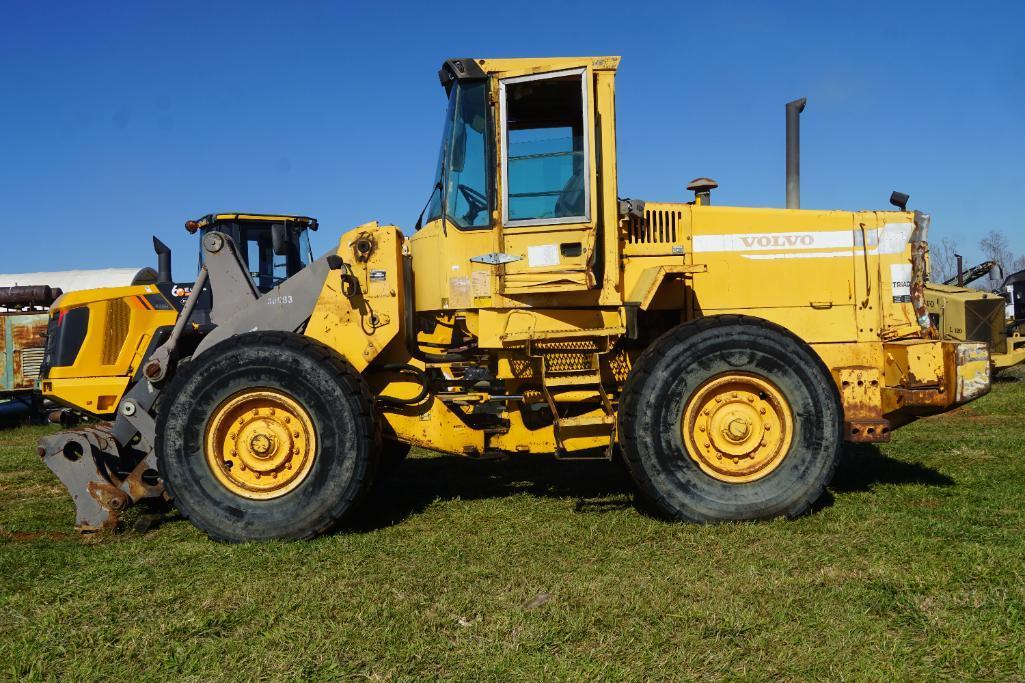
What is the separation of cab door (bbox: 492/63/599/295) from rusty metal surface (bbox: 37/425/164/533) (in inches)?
116

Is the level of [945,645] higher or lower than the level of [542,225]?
lower

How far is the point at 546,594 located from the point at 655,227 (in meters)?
2.84

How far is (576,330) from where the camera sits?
5281 millimetres

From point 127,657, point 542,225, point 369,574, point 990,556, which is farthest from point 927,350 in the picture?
point 127,657

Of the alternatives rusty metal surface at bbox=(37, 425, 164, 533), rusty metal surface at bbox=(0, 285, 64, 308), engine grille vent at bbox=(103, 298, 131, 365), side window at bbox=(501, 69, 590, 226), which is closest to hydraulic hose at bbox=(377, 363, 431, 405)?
side window at bbox=(501, 69, 590, 226)

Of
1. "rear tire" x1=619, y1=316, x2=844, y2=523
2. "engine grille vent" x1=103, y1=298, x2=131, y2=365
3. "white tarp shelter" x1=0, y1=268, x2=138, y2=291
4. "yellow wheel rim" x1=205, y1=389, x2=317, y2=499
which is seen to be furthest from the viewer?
"white tarp shelter" x1=0, y1=268, x2=138, y2=291

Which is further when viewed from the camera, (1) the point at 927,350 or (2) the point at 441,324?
(2) the point at 441,324

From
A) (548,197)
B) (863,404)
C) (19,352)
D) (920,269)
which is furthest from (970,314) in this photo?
(19,352)

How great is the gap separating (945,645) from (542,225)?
10.9ft

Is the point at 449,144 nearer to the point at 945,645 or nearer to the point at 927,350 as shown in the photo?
the point at 927,350

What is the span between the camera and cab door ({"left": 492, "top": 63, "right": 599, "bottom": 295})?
17.0 ft

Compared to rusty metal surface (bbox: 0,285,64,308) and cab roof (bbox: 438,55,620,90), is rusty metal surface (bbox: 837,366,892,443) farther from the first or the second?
rusty metal surface (bbox: 0,285,64,308)

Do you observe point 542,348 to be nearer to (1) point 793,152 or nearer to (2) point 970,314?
(1) point 793,152

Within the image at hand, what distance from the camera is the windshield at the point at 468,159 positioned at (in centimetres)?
535
